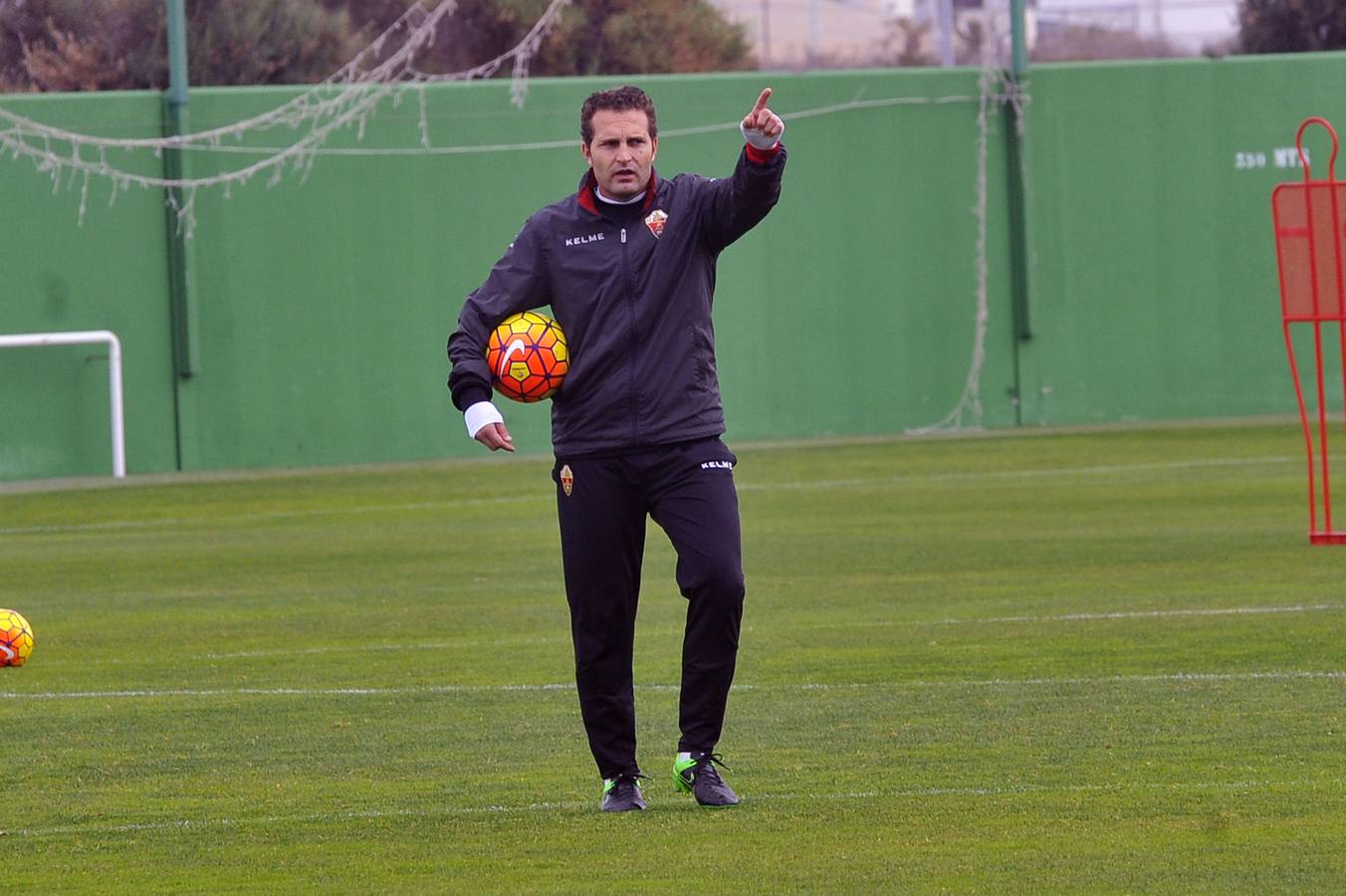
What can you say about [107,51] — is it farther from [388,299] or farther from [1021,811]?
[1021,811]

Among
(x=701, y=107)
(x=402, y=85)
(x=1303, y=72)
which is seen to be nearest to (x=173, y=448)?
(x=402, y=85)

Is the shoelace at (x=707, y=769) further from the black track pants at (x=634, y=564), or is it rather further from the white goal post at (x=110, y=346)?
the white goal post at (x=110, y=346)

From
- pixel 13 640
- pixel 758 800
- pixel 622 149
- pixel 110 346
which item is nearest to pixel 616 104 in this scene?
pixel 622 149

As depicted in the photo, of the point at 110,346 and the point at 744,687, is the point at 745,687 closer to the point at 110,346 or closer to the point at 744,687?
the point at 744,687

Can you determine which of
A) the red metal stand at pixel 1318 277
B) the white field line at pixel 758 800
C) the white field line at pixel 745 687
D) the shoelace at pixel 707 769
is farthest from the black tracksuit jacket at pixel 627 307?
the red metal stand at pixel 1318 277

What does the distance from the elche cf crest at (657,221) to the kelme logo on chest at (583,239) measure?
6.0 inches

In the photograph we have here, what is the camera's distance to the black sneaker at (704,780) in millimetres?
7375

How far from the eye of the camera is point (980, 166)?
27641 millimetres

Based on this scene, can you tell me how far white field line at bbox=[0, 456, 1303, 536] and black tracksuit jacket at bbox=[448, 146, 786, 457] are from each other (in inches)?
486

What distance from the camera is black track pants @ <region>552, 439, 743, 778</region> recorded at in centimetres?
725

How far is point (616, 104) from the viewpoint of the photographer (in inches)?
283

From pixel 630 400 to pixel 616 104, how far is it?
2.90 ft

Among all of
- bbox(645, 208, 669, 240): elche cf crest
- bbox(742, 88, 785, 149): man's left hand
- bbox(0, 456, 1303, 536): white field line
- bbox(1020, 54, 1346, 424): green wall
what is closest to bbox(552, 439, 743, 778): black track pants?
bbox(645, 208, 669, 240): elche cf crest

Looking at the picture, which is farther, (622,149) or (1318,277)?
(1318,277)
